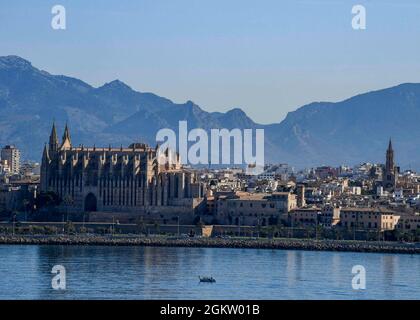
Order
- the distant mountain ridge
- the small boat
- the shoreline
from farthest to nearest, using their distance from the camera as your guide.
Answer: the distant mountain ridge < the shoreline < the small boat

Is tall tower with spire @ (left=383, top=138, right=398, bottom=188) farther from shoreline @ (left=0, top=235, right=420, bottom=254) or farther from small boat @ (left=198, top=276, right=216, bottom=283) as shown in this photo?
small boat @ (left=198, top=276, right=216, bottom=283)

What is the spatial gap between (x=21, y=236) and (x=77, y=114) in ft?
431

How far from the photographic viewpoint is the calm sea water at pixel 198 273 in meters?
28.3

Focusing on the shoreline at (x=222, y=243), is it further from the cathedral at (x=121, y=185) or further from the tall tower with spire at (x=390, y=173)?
the tall tower with spire at (x=390, y=173)

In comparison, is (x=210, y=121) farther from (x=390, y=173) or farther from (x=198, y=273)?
(x=198, y=273)

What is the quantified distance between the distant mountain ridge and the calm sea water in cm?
11808

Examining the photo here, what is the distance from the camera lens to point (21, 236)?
5234 cm

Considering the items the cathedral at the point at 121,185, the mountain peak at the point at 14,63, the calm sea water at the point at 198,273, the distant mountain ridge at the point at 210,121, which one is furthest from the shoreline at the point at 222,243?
the mountain peak at the point at 14,63

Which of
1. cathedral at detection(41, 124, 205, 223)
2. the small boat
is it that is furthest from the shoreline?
the small boat

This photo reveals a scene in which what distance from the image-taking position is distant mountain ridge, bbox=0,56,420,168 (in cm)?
17188

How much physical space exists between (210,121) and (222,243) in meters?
124

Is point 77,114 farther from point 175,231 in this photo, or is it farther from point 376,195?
point 175,231
